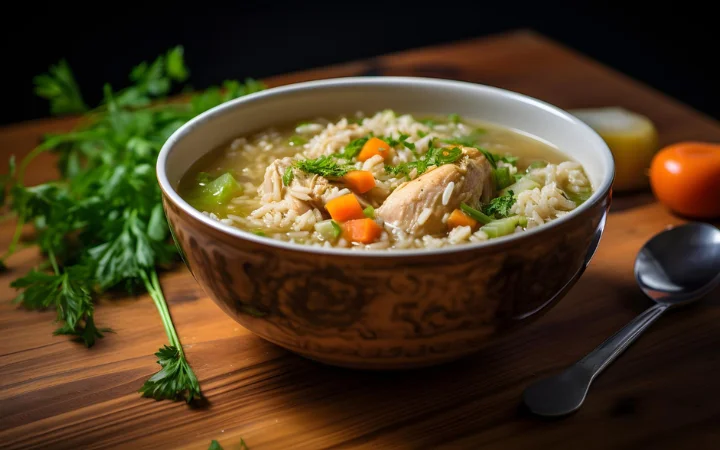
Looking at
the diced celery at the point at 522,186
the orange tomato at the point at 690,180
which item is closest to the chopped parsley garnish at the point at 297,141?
the diced celery at the point at 522,186

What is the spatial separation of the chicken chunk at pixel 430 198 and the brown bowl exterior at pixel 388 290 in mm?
336

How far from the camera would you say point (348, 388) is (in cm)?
202

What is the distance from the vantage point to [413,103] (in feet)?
9.37

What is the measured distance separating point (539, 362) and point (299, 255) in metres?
0.83

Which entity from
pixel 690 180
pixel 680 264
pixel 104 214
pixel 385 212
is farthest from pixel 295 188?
pixel 690 180

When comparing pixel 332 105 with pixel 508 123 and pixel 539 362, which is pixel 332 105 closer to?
pixel 508 123

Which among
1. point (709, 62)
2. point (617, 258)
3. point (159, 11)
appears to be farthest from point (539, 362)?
point (709, 62)

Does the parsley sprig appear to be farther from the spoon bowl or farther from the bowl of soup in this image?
the spoon bowl

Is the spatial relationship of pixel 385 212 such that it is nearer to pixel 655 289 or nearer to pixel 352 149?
pixel 352 149

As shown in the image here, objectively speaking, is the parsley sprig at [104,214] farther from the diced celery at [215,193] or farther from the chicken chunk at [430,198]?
the chicken chunk at [430,198]

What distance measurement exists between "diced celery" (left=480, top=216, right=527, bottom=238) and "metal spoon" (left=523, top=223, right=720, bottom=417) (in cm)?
39

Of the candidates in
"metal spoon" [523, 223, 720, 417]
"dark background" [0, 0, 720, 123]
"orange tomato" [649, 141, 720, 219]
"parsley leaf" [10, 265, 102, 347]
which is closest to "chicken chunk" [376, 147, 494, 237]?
"metal spoon" [523, 223, 720, 417]

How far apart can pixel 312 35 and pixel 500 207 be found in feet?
16.5

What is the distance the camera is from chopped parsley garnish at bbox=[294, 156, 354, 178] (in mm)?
2225
